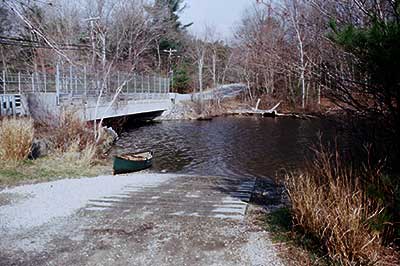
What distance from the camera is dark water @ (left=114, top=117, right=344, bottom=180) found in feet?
37.0

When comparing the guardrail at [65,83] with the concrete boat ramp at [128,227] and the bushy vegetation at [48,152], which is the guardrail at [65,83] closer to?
the bushy vegetation at [48,152]

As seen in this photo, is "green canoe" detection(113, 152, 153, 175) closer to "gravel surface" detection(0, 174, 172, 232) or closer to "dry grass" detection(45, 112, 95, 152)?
"dry grass" detection(45, 112, 95, 152)

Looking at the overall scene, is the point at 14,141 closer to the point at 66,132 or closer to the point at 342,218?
the point at 66,132

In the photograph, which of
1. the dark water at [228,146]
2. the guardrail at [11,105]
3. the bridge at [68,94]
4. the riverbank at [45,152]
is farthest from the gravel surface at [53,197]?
the guardrail at [11,105]

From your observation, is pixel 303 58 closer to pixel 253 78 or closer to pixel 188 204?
pixel 188 204

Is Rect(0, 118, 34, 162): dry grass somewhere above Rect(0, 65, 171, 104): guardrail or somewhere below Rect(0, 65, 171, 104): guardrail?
below

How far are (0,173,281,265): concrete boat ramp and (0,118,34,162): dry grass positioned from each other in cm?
186

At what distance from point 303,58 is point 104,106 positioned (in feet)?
44.6

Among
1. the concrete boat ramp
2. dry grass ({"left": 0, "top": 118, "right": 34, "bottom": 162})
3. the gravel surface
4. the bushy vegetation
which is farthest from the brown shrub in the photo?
the concrete boat ramp

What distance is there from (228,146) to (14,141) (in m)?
8.79

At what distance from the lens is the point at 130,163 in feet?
31.1

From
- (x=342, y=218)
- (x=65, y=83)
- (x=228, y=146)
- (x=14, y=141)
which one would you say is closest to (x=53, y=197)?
(x=14, y=141)

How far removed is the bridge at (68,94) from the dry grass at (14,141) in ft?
11.5

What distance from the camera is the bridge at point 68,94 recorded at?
12594 millimetres
